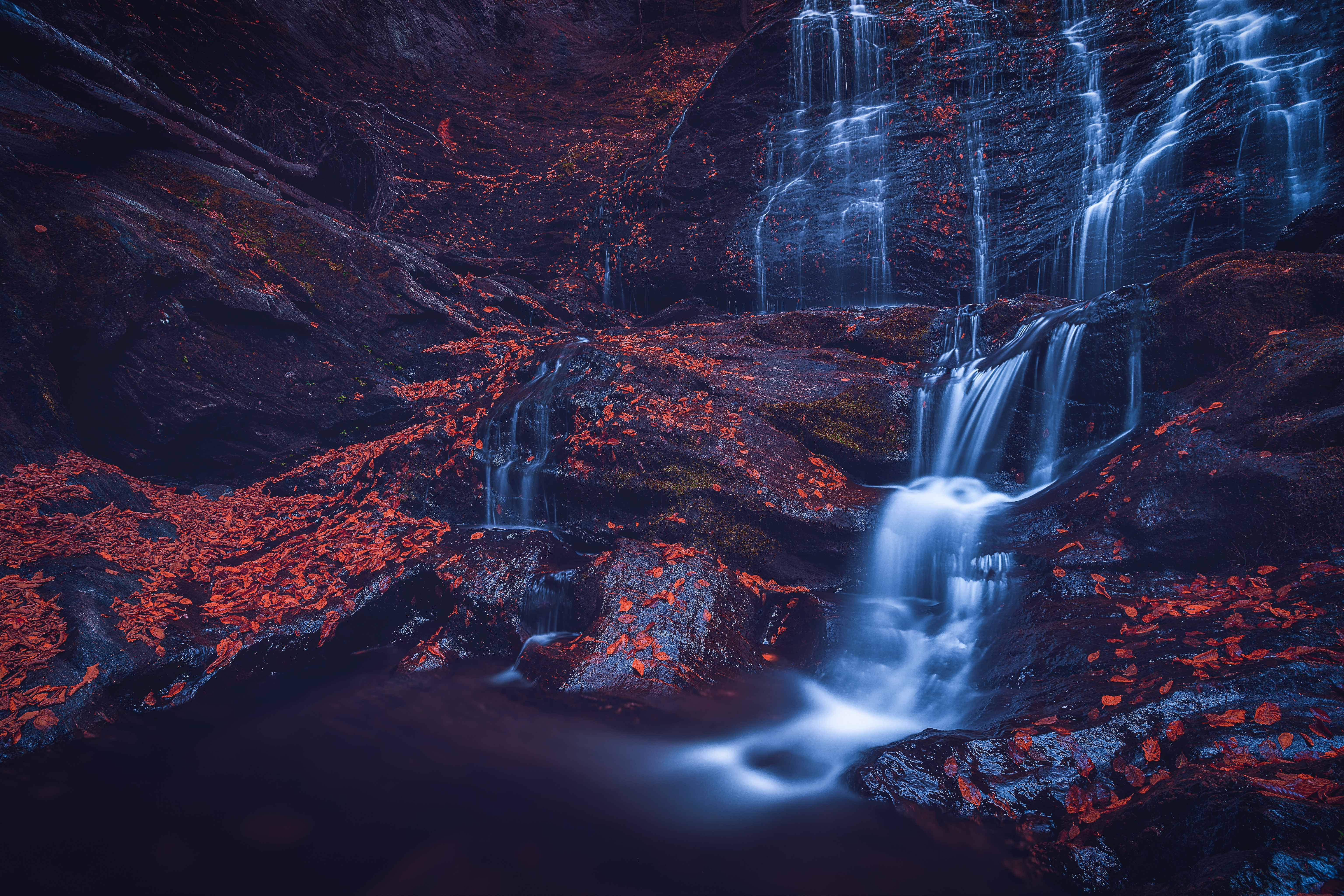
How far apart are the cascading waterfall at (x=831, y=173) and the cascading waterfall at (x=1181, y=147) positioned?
3498mm

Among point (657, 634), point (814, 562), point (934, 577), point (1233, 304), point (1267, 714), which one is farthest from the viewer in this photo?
point (814, 562)

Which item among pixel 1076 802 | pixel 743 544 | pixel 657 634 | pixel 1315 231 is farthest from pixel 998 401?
pixel 657 634

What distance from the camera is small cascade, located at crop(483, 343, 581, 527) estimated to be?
21.9ft

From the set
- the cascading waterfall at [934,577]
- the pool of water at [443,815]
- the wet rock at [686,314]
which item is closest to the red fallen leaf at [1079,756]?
the pool of water at [443,815]

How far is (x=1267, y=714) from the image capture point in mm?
2562

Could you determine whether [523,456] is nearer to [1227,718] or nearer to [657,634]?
[657,634]

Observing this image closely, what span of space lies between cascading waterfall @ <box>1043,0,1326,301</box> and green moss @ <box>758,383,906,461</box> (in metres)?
4.86

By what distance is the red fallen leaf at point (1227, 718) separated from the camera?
2.59m

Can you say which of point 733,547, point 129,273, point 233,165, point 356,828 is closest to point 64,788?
point 356,828

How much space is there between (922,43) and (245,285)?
14953 millimetres

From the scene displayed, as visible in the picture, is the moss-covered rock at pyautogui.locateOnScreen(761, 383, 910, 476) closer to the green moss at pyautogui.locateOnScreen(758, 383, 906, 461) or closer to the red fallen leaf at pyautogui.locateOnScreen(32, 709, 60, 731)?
the green moss at pyautogui.locateOnScreen(758, 383, 906, 461)

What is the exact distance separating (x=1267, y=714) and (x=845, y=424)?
486 centimetres

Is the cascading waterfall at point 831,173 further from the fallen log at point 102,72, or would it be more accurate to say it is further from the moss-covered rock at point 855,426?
the fallen log at point 102,72

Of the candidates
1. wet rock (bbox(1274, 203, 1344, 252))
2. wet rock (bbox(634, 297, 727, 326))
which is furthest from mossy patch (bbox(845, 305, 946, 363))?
wet rock (bbox(634, 297, 727, 326))
